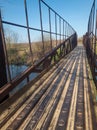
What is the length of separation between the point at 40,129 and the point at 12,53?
88.6 ft

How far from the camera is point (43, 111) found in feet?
11.8

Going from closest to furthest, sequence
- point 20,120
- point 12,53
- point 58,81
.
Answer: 1. point 20,120
2. point 58,81
3. point 12,53

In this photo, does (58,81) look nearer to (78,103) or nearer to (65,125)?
(78,103)

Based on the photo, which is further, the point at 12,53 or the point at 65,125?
the point at 12,53

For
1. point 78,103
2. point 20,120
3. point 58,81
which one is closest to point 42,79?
point 58,81

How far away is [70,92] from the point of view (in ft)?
15.7

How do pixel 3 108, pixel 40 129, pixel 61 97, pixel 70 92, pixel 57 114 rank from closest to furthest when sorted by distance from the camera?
pixel 40 129 < pixel 57 114 < pixel 3 108 < pixel 61 97 < pixel 70 92

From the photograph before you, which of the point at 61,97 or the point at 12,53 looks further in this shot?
the point at 12,53

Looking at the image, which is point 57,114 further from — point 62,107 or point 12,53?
point 12,53

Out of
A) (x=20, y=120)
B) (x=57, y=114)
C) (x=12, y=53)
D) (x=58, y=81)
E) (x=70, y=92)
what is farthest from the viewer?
(x=12, y=53)

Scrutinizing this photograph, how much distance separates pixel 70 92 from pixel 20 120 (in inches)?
78.0

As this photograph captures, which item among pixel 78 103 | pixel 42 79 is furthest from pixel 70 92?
pixel 42 79

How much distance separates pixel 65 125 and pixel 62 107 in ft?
2.54

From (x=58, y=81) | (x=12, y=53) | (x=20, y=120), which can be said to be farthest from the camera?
(x=12, y=53)
